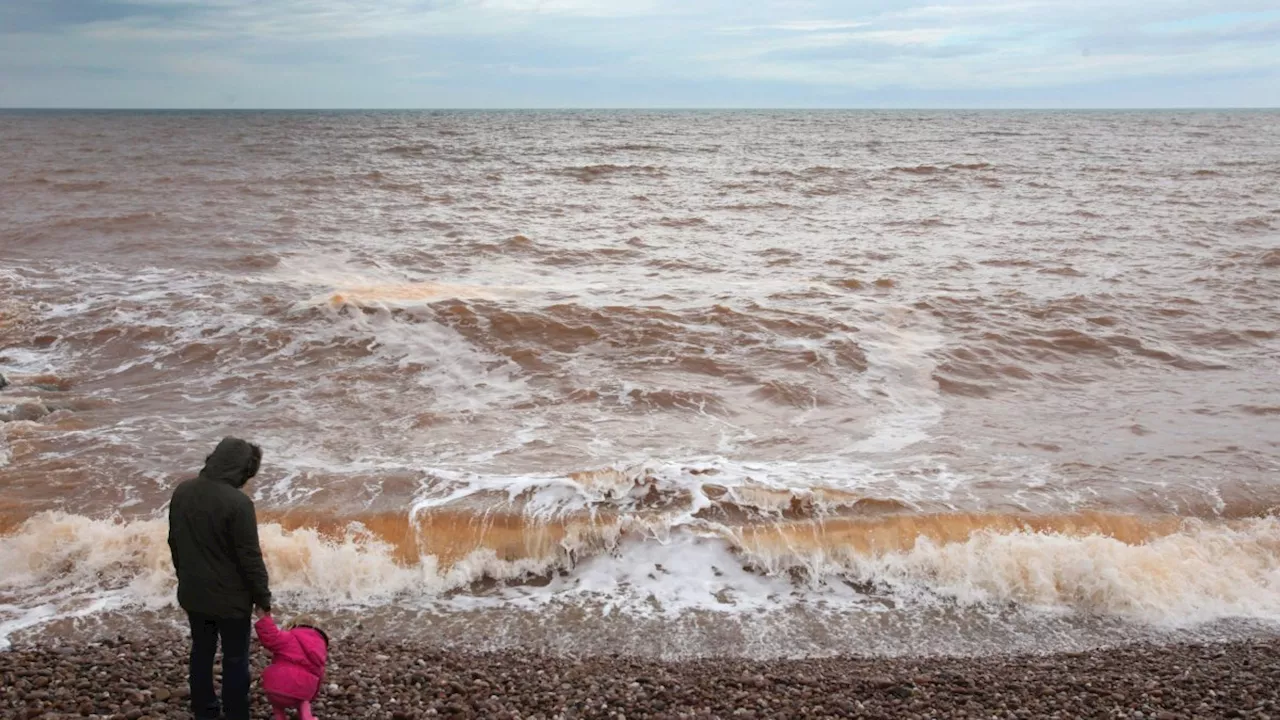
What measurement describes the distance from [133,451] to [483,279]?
10410 mm

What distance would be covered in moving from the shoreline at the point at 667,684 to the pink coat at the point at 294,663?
51 centimetres

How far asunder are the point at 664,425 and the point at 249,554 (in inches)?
282

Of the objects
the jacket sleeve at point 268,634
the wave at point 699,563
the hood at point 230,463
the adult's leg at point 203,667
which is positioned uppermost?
the hood at point 230,463

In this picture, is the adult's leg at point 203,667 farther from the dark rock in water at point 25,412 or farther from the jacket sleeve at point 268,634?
the dark rock in water at point 25,412

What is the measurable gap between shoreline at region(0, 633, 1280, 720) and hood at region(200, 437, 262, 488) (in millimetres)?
1515

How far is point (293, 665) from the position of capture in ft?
15.7

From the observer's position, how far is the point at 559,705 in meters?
5.49

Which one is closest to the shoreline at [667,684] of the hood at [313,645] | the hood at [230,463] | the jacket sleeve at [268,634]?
the hood at [313,645]

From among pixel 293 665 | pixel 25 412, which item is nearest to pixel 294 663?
pixel 293 665

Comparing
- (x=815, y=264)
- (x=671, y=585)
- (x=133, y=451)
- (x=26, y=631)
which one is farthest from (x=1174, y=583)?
(x=815, y=264)

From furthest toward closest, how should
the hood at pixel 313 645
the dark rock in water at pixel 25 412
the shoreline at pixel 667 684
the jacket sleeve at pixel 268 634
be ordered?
the dark rock in water at pixel 25 412 → the shoreline at pixel 667 684 → the hood at pixel 313 645 → the jacket sleeve at pixel 268 634

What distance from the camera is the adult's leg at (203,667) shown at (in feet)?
16.0

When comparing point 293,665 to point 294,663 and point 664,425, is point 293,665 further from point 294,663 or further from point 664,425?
point 664,425

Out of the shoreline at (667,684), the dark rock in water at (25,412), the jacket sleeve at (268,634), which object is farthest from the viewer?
the dark rock in water at (25,412)
